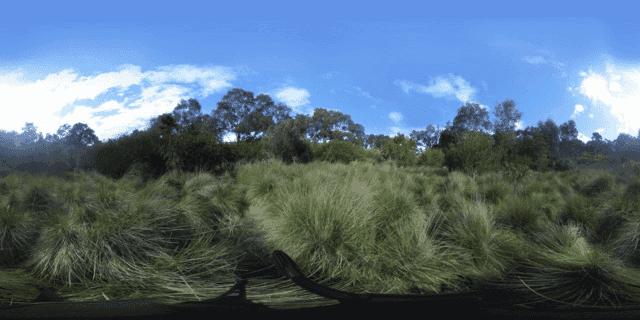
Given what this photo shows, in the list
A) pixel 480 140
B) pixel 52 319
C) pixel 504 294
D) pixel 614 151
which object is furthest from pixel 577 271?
pixel 614 151

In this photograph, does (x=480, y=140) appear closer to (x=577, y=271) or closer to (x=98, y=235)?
(x=577, y=271)

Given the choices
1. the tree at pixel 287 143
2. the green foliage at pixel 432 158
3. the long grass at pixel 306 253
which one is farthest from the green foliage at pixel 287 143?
the long grass at pixel 306 253

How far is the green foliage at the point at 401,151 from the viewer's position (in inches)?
642

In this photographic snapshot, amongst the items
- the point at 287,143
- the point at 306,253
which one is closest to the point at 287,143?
the point at 287,143

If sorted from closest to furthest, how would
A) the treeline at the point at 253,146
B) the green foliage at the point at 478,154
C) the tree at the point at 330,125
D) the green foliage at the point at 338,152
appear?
the treeline at the point at 253,146 < the green foliage at the point at 478,154 < the green foliage at the point at 338,152 < the tree at the point at 330,125

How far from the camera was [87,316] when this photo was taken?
33.0 inches

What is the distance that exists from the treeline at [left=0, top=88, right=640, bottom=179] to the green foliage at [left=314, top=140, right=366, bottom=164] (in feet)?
0.21

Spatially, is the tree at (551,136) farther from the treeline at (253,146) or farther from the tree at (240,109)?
the tree at (240,109)

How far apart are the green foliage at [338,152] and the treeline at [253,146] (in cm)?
6

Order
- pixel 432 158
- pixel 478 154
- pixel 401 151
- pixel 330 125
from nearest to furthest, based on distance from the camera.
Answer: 1. pixel 478 154
2. pixel 432 158
3. pixel 401 151
4. pixel 330 125

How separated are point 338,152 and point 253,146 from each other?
6103 millimetres

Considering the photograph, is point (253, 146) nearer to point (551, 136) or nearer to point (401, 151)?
point (401, 151)

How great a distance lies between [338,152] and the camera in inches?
586

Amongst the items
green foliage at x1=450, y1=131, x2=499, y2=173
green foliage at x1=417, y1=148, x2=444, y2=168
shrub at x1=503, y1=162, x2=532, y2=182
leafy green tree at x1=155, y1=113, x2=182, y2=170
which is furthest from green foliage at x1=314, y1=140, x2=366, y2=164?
leafy green tree at x1=155, y1=113, x2=182, y2=170
